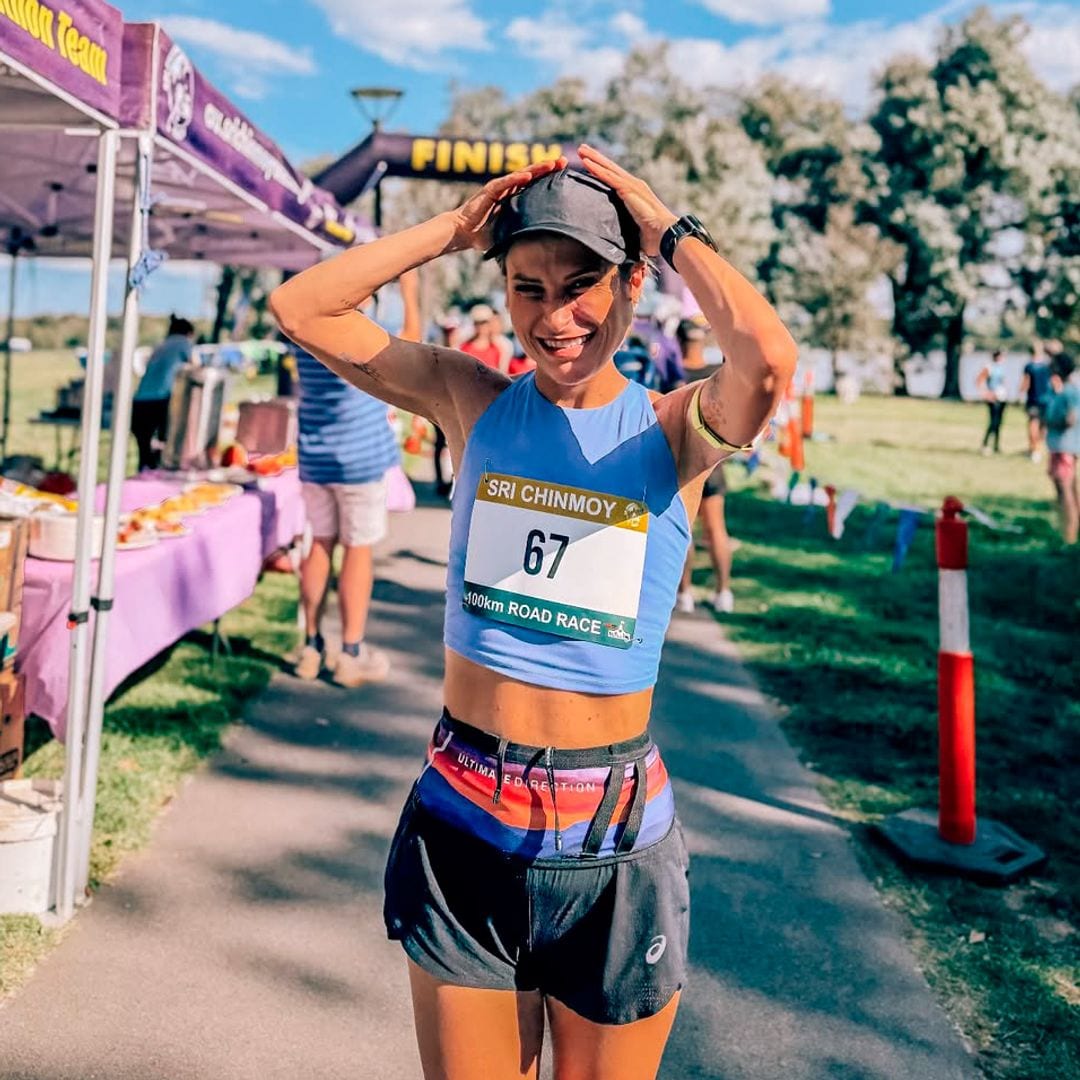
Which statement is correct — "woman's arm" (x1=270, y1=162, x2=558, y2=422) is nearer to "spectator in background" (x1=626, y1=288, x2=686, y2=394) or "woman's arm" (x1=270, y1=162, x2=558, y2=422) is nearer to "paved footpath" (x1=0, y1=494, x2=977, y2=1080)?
"paved footpath" (x1=0, y1=494, x2=977, y2=1080)

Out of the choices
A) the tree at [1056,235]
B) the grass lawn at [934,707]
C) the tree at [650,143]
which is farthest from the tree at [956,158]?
the grass lawn at [934,707]

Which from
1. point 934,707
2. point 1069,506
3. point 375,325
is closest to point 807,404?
point 1069,506

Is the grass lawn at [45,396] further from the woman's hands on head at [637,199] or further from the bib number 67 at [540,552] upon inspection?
the woman's hands on head at [637,199]

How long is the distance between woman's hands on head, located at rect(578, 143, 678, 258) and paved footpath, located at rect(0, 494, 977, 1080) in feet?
7.39

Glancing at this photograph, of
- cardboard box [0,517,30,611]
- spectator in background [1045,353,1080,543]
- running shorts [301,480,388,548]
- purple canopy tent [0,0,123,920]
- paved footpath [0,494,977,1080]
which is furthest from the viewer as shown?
spectator in background [1045,353,1080,543]

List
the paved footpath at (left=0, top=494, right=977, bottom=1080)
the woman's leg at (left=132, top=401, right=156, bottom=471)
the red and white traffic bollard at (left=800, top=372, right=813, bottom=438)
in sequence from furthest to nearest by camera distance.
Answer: the red and white traffic bollard at (left=800, top=372, right=813, bottom=438) → the woman's leg at (left=132, top=401, right=156, bottom=471) → the paved footpath at (left=0, top=494, right=977, bottom=1080)

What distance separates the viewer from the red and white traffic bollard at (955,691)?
167 inches

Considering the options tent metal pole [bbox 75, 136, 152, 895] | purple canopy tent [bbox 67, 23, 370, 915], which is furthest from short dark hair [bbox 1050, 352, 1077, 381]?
tent metal pole [bbox 75, 136, 152, 895]

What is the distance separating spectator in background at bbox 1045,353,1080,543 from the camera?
10977 mm

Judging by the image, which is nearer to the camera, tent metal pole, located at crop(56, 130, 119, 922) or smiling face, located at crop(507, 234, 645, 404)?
smiling face, located at crop(507, 234, 645, 404)

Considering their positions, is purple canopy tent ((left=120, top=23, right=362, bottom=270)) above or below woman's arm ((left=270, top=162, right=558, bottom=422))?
above

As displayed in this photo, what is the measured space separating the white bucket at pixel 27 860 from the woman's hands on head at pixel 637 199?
284 centimetres

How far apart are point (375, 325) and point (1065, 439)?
1057 cm

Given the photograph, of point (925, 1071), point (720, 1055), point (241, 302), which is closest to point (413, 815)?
point (720, 1055)
